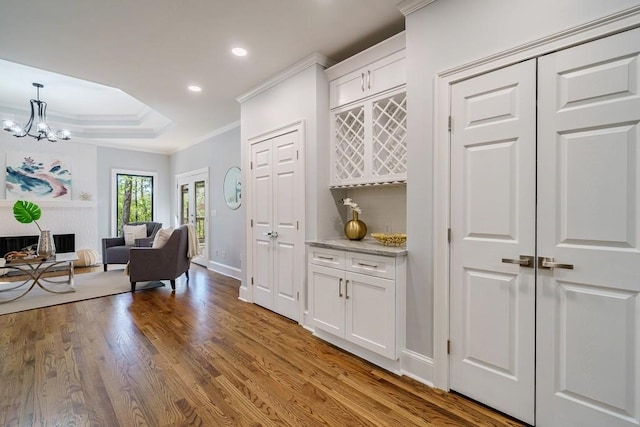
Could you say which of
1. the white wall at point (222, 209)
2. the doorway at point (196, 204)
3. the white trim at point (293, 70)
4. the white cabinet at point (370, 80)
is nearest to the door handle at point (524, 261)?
the white cabinet at point (370, 80)

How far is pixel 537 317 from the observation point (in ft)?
5.35

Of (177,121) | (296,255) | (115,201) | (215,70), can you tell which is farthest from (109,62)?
(115,201)

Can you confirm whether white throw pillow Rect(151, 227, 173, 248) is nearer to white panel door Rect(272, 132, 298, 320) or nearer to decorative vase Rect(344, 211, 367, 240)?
white panel door Rect(272, 132, 298, 320)

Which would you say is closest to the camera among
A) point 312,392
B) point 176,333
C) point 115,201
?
point 312,392

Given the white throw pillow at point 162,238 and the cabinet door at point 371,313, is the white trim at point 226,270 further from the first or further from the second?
the cabinet door at point 371,313

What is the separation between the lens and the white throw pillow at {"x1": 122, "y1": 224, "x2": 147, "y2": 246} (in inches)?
232

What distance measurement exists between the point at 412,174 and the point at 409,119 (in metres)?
0.40

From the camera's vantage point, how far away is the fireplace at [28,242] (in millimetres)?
5402

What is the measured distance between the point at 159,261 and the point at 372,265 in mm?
3404

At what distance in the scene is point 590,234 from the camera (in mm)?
1484

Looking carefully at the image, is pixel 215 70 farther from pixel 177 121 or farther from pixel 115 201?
pixel 115 201

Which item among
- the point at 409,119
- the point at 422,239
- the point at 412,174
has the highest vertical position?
the point at 409,119

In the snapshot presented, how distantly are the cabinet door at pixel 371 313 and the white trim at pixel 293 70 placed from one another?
2.10 meters

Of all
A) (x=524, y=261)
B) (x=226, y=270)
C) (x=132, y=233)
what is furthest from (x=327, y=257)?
(x=132, y=233)
